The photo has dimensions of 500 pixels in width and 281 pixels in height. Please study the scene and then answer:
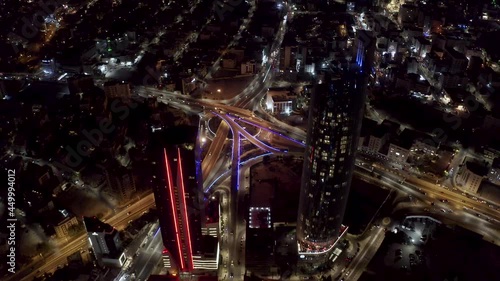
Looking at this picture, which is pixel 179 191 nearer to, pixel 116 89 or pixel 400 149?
pixel 400 149

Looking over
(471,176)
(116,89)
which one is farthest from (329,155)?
(116,89)

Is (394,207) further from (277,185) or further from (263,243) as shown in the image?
(263,243)

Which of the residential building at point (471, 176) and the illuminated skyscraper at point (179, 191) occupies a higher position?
the illuminated skyscraper at point (179, 191)

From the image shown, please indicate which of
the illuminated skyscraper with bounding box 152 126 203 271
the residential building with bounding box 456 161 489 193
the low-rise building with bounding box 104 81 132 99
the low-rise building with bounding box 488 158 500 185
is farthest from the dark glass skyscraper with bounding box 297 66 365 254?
the low-rise building with bounding box 104 81 132 99

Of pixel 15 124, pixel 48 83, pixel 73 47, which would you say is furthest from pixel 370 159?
pixel 73 47

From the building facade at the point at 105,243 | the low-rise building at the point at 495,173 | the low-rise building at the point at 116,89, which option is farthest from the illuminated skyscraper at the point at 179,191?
the low-rise building at the point at 116,89

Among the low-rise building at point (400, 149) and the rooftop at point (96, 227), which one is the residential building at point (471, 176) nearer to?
the low-rise building at point (400, 149)

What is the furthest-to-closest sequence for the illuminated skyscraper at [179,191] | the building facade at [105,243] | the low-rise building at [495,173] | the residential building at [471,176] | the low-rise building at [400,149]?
the low-rise building at [400,149] → the low-rise building at [495,173] → the residential building at [471,176] → the building facade at [105,243] → the illuminated skyscraper at [179,191]
